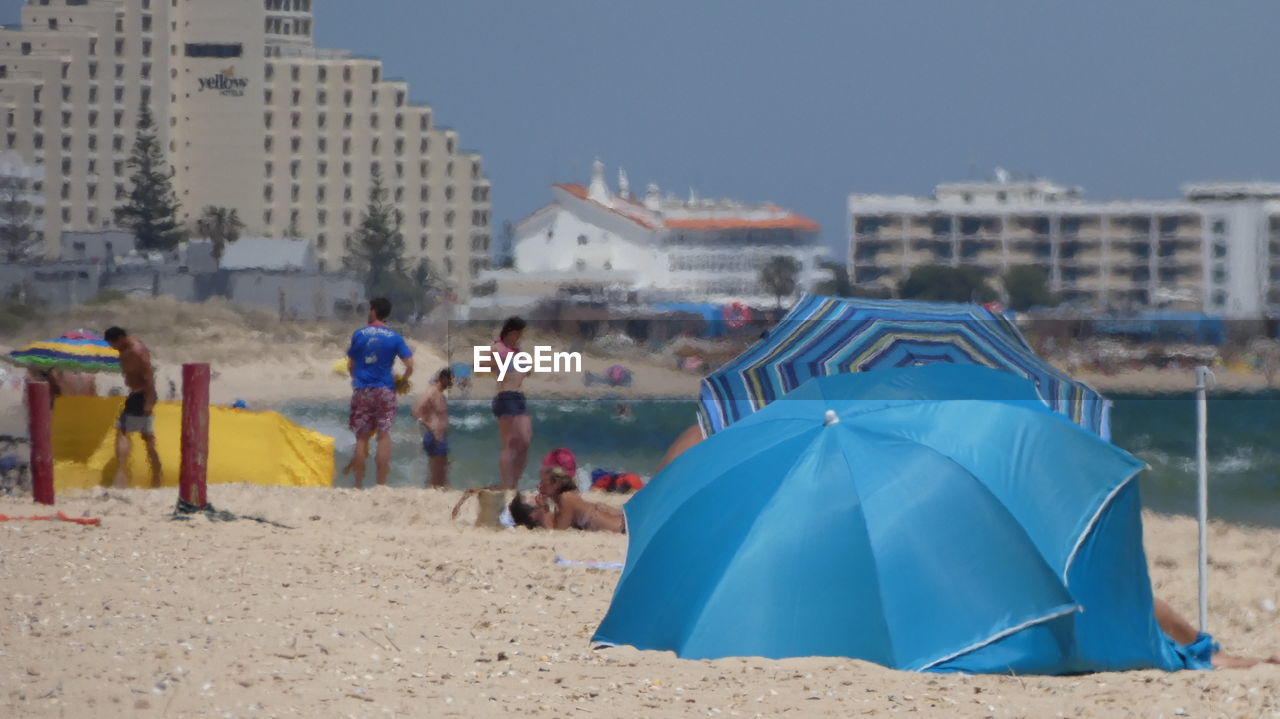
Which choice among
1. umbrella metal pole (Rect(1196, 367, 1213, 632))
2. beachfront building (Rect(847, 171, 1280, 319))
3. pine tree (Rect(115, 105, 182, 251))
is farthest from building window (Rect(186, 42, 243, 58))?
umbrella metal pole (Rect(1196, 367, 1213, 632))

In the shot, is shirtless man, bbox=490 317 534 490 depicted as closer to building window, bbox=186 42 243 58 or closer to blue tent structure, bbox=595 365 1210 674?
blue tent structure, bbox=595 365 1210 674

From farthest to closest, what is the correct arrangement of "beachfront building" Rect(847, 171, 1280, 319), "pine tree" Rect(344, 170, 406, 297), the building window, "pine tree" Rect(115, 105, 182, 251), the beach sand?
1. the building window
2. "pine tree" Rect(115, 105, 182, 251)
3. "pine tree" Rect(344, 170, 406, 297)
4. "beachfront building" Rect(847, 171, 1280, 319)
5. the beach sand

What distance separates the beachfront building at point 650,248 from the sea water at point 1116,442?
11.3m

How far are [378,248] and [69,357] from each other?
112ft

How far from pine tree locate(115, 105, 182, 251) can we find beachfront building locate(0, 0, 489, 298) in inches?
25.6

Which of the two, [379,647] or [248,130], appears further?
[248,130]

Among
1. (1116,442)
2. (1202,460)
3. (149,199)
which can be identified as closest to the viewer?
(1202,460)

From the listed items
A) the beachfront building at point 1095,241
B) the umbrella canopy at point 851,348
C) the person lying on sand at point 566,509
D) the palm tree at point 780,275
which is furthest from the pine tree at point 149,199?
the umbrella canopy at point 851,348

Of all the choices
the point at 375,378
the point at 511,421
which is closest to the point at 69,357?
the point at 375,378

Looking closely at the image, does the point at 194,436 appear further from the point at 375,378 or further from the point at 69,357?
the point at 69,357

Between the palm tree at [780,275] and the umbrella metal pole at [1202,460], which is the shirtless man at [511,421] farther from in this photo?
the palm tree at [780,275]

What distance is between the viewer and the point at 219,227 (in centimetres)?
4319

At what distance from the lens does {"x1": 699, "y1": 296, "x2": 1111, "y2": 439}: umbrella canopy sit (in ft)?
24.1

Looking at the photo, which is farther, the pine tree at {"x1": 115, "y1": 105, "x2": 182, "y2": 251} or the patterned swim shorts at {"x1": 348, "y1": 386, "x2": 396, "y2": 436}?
the pine tree at {"x1": 115, "y1": 105, "x2": 182, "y2": 251}
